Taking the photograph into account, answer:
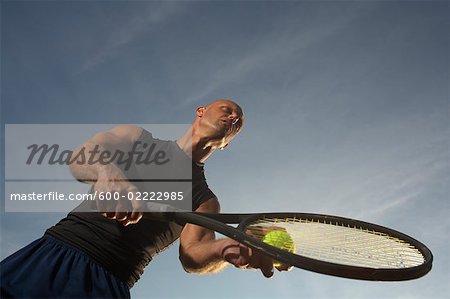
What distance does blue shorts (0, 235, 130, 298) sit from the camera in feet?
8.39

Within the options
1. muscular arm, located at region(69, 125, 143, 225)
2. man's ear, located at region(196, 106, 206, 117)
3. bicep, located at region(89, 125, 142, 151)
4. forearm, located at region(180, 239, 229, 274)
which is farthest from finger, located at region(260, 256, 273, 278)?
man's ear, located at region(196, 106, 206, 117)

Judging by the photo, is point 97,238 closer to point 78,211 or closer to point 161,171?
point 78,211

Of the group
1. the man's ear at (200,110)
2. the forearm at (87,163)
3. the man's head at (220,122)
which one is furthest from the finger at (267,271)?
the man's ear at (200,110)

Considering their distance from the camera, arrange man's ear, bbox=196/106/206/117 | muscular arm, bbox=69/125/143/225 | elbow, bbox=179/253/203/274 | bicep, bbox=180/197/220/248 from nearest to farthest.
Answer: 1. muscular arm, bbox=69/125/143/225
2. elbow, bbox=179/253/203/274
3. bicep, bbox=180/197/220/248
4. man's ear, bbox=196/106/206/117

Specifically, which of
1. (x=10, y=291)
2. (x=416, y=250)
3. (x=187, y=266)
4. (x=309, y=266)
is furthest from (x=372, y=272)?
(x=10, y=291)

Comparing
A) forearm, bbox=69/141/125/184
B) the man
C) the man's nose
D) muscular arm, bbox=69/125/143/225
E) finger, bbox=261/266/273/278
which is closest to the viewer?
muscular arm, bbox=69/125/143/225

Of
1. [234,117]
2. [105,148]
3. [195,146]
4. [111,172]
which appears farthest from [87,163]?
[234,117]

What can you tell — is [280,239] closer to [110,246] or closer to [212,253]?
[212,253]

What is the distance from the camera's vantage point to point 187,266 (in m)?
3.32

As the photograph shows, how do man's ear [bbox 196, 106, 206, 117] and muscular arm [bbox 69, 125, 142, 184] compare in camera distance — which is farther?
man's ear [bbox 196, 106, 206, 117]

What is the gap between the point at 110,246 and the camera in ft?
9.50

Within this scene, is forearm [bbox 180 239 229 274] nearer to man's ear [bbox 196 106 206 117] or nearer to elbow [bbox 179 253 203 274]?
elbow [bbox 179 253 203 274]

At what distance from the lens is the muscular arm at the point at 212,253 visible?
267 centimetres

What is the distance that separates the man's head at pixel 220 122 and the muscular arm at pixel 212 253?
1.85 feet
